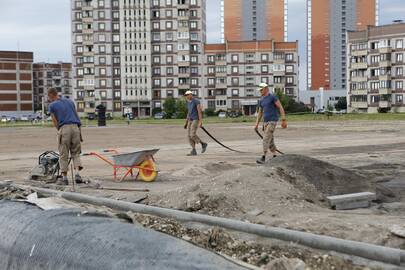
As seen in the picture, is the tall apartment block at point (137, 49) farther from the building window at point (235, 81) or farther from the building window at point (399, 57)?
the building window at point (399, 57)

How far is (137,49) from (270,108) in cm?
12418

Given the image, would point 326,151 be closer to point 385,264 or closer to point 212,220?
point 212,220

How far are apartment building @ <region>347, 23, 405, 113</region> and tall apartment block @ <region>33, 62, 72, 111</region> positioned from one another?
260ft

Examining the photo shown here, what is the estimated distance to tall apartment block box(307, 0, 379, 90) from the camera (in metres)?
186

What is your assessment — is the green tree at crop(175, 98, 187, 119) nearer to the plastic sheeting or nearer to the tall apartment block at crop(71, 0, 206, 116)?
the tall apartment block at crop(71, 0, 206, 116)

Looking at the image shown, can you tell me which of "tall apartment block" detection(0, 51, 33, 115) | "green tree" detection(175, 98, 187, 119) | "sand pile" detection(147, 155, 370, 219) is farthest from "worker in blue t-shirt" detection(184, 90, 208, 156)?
"tall apartment block" detection(0, 51, 33, 115)

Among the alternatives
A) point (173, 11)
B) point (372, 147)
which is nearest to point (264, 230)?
point (372, 147)

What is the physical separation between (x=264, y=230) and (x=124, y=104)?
13469 cm

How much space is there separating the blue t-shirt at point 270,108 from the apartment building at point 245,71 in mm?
120711

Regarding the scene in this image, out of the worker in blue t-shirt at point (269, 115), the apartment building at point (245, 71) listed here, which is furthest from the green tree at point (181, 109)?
the worker in blue t-shirt at point (269, 115)

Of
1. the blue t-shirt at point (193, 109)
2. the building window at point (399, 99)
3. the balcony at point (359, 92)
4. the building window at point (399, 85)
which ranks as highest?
the building window at point (399, 85)

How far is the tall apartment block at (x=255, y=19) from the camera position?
18650 cm

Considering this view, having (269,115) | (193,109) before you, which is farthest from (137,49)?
(269,115)

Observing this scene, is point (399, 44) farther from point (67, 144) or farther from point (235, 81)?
point (67, 144)
